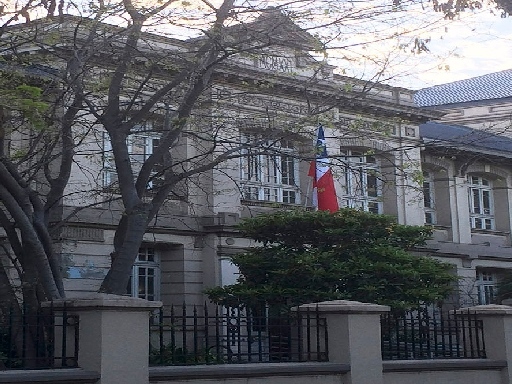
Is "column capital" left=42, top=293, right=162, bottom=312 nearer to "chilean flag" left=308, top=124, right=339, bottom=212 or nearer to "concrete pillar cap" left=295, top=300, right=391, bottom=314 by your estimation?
"concrete pillar cap" left=295, top=300, right=391, bottom=314

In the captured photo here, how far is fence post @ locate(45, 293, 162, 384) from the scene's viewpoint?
9.33 meters

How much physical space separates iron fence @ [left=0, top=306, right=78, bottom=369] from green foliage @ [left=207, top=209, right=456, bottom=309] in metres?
7.39

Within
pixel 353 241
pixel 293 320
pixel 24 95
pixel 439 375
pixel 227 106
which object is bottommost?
pixel 439 375

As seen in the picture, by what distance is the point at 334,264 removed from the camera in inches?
671

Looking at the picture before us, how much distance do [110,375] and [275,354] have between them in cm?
250

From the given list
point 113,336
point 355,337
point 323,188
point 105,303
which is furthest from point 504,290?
point 105,303

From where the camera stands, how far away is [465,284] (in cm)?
2770

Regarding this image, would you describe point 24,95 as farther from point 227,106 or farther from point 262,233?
point 262,233

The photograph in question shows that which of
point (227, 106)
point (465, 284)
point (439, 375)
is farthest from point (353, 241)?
point (465, 284)

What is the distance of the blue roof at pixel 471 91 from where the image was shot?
38.5m

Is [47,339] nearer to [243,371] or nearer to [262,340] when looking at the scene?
[243,371]

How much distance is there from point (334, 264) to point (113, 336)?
8169 millimetres

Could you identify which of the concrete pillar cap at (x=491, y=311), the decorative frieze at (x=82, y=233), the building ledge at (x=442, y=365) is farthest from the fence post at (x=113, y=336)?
the decorative frieze at (x=82, y=233)

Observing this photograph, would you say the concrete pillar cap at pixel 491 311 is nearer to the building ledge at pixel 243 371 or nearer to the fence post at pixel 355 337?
the fence post at pixel 355 337
